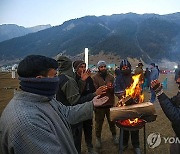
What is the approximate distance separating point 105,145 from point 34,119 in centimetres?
482

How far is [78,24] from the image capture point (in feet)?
576

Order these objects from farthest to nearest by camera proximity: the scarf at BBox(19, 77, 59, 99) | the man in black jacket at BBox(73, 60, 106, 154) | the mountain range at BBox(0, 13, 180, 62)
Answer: the mountain range at BBox(0, 13, 180, 62)
the man in black jacket at BBox(73, 60, 106, 154)
the scarf at BBox(19, 77, 59, 99)

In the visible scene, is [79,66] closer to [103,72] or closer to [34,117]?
[103,72]

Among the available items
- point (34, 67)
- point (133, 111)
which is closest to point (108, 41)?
point (133, 111)

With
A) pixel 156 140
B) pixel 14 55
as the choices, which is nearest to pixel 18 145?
pixel 156 140

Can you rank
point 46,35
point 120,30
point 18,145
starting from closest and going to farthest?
point 18,145 → point 120,30 → point 46,35

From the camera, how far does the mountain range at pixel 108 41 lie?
87.8m

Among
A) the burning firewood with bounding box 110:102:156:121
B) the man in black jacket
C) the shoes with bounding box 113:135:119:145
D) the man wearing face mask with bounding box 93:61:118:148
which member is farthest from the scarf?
the shoes with bounding box 113:135:119:145

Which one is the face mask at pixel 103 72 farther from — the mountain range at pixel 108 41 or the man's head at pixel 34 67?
the mountain range at pixel 108 41

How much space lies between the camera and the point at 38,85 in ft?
7.02

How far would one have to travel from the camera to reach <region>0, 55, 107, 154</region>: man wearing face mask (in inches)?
73.3

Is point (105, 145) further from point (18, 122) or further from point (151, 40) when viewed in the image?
point (151, 40)

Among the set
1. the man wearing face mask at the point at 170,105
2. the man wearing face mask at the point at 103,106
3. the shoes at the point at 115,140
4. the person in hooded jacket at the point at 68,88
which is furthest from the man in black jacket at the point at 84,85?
the man wearing face mask at the point at 170,105

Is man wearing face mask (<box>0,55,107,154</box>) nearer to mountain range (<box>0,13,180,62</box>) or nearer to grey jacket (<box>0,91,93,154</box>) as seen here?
grey jacket (<box>0,91,93,154</box>)
